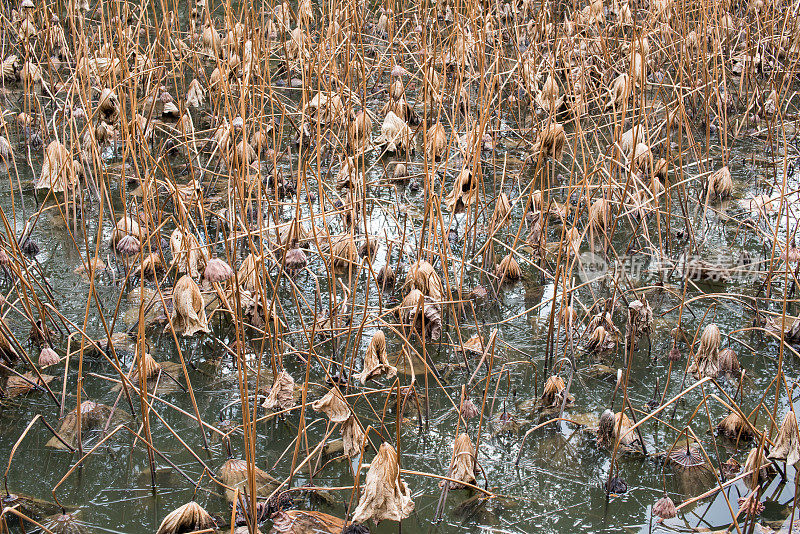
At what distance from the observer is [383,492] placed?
1.43 m

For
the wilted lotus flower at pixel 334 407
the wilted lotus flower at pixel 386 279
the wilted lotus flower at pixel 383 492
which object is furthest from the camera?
the wilted lotus flower at pixel 386 279

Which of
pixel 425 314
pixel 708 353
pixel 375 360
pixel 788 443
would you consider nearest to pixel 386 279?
pixel 425 314

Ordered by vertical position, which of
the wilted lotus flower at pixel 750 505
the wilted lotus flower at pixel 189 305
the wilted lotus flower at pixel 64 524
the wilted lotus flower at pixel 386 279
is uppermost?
the wilted lotus flower at pixel 189 305

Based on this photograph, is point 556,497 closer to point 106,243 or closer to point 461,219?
point 461,219

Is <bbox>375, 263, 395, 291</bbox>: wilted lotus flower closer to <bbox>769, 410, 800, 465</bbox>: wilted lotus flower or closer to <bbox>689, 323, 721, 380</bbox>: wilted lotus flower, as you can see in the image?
<bbox>689, 323, 721, 380</bbox>: wilted lotus flower

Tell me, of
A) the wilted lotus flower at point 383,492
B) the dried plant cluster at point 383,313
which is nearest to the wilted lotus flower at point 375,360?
the dried plant cluster at point 383,313

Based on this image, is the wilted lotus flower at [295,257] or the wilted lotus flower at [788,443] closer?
the wilted lotus flower at [788,443]

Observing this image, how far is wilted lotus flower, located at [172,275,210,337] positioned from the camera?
1887 mm

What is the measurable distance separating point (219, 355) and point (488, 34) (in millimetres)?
2844

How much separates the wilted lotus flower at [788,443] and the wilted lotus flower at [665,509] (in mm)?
262

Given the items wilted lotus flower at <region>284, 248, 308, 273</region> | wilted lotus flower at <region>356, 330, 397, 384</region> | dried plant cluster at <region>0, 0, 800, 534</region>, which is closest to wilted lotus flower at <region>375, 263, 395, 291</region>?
dried plant cluster at <region>0, 0, 800, 534</region>

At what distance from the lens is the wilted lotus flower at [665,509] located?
60.5 inches

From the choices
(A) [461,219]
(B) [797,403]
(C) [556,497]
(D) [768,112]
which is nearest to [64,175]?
(A) [461,219]

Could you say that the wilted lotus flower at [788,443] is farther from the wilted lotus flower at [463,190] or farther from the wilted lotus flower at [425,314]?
the wilted lotus flower at [463,190]
